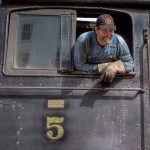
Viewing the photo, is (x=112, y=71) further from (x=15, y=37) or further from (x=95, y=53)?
(x=15, y=37)

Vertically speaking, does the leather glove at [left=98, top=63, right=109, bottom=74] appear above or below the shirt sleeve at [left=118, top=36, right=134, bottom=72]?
below

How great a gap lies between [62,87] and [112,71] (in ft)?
1.59

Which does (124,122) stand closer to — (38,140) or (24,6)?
(38,140)

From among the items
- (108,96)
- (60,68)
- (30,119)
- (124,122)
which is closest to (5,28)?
(60,68)

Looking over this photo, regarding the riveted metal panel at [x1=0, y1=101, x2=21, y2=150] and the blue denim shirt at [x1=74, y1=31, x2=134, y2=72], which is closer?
the riveted metal panel at [x1=0, y1=101, x2=21, y2=150]

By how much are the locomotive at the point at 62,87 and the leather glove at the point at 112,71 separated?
83mm

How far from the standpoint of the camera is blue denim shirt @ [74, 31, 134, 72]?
3.34 m

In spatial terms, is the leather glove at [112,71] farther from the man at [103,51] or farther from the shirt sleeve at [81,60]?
the shirt sleeve at [81,60]

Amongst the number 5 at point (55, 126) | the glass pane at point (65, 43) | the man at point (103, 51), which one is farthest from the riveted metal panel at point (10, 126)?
the man at point (103, 51)

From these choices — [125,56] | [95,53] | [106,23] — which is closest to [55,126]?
[95,53]

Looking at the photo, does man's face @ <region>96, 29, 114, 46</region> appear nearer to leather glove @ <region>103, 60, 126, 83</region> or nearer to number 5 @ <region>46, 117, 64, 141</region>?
leather glove @ <region>103, 60, 126, 83</region>

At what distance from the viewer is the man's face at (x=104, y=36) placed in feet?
10.9

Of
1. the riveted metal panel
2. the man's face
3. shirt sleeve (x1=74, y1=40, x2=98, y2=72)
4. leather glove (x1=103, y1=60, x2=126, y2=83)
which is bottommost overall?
the riveted metal panel

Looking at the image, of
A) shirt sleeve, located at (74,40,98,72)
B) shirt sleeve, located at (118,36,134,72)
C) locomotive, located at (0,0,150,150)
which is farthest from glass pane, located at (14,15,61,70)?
shirt sleeve, located at (118,36,134,72)
